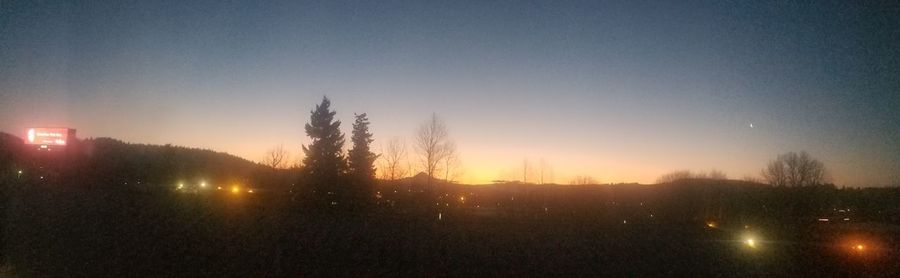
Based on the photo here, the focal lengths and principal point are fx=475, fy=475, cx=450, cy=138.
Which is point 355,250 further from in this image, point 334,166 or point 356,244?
point 334,166

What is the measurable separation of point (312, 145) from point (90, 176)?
787 inches

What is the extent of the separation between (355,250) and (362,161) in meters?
26.9

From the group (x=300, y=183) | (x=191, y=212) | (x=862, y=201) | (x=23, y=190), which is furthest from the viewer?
(x=862, y=201)

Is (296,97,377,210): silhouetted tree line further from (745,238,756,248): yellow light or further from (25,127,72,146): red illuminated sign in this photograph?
(745,238,756,248): yellow light

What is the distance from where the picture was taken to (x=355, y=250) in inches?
569

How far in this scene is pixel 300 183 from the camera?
3772 cm

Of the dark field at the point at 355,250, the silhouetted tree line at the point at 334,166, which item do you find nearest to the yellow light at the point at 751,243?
the dark field at the point at 355,250

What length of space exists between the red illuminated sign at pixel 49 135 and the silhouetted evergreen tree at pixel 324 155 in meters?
15.7

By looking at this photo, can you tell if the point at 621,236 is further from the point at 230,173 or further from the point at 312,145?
the point at 230,173

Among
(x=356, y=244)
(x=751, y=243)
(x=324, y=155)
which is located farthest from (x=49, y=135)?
(x=751, y=243)

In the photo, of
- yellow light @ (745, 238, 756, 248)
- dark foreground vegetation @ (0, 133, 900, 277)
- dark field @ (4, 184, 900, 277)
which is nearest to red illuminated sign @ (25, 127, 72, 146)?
dark foreground vegetation @ (0, 133, 900, 277)

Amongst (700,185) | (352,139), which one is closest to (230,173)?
(352,139)

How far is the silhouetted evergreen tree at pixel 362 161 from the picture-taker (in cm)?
3775

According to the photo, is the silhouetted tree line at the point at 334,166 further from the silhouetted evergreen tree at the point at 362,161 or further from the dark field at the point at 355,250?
the dark field at the point at 355,250
